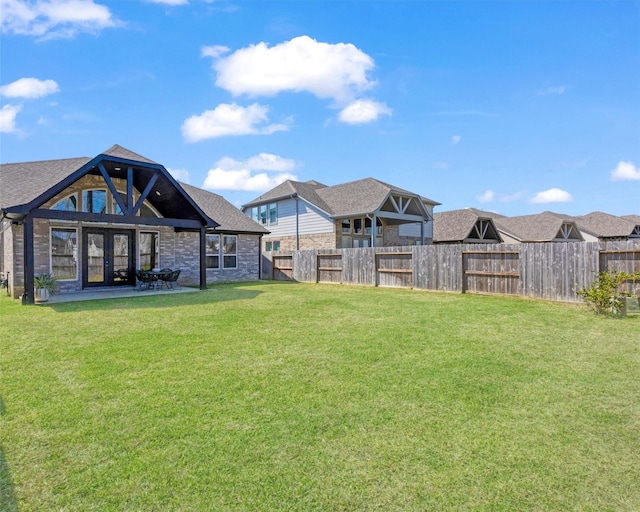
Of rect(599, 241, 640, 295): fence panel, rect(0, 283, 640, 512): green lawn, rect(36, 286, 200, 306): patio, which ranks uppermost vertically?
rect(599, 241, 640, 295): fence panel

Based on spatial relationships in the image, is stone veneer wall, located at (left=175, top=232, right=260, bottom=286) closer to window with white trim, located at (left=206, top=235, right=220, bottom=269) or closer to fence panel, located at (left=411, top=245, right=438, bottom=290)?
window with white trim, located at (left=206, top=235, right=220, bottom=269)

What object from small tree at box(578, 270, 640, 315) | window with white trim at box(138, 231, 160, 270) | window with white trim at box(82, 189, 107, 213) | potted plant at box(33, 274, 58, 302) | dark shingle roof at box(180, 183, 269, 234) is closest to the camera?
small tree at box(578, 270, 640, 315)

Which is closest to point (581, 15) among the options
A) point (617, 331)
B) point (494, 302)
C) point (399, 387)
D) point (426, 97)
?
point (426, 97)

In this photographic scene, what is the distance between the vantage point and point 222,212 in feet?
63.8

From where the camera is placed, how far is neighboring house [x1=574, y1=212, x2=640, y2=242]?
1576 inches

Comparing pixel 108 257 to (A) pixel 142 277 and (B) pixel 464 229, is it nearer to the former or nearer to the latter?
(A) pixel 142 277

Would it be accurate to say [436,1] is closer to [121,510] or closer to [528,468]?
[528,468]

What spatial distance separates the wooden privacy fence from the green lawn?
3.63m

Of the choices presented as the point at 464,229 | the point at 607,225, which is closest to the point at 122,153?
the point at 464,229

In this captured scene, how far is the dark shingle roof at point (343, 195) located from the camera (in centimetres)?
2195

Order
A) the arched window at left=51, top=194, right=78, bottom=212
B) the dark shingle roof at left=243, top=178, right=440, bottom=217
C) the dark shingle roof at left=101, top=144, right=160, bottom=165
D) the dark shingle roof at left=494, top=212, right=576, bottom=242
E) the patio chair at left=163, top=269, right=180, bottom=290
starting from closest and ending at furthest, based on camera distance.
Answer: the arched window at left=51, top=194, right=78, bottom=212
the patio chair at left=163, top=269, right=180, bottom=290
the dark shingle roof at left=101, top=144, right=160, bottom=165
the dark shingle roof at left=243, top=178, right=440, bottom=217
the dark shingle roof at left=494, top=212, right=576, bottom=242

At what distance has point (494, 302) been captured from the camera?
10758 millimetres

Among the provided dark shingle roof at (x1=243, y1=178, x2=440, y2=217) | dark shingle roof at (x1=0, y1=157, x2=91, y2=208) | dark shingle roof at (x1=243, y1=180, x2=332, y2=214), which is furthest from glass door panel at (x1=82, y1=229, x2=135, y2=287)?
dark shingle roof at (x1=243, y1=178, x2=440, y2=217)

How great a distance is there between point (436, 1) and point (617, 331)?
36.4 ft
